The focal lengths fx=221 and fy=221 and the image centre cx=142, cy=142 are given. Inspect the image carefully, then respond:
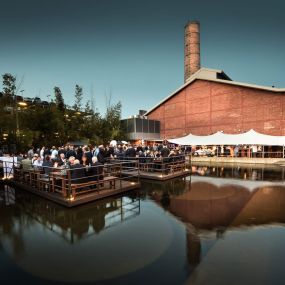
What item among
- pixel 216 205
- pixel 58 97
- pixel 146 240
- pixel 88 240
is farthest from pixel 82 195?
pixel 58 97

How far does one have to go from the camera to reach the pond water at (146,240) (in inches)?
145

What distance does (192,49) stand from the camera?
139ft

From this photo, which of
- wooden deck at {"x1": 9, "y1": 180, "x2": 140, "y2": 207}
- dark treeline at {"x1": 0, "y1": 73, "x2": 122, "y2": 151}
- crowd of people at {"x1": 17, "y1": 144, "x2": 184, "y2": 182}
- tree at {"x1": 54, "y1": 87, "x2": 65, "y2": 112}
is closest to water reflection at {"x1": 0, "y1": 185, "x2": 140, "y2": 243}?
wooden deck at {"x1": 9, "y1": 180, "x2": 140, "y2": 207}

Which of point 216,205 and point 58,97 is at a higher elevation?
point 58,97

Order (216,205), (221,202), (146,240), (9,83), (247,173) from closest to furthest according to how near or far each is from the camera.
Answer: (146,240) < (216,205) < (221,202) < (247,173) < (9,83)

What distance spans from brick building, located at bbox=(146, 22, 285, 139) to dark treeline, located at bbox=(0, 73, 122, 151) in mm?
9250

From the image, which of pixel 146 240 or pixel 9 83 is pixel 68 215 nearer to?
pixel 146 240

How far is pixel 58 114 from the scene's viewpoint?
27422 mm

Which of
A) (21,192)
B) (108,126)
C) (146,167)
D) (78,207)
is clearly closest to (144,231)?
(78,207)

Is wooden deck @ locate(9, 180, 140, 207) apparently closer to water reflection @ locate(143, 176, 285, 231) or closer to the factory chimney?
water reflection @ locate(143, 176, 285, 231)

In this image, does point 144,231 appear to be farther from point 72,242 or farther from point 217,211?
Answer: point 217,211

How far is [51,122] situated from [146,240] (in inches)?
924

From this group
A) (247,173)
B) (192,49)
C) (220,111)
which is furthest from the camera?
(192,49)

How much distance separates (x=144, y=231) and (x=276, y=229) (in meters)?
3.26
